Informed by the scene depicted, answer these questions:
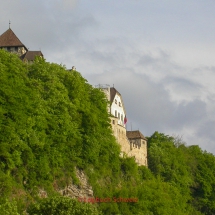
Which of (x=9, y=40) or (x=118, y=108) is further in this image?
(x=118, y=108)

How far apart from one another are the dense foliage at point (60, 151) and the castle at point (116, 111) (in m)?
2.85

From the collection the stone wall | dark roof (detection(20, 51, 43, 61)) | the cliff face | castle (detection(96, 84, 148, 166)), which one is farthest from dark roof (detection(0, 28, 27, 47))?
the cliff face

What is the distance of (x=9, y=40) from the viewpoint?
303 ft

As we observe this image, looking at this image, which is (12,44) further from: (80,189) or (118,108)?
A: (80,189)

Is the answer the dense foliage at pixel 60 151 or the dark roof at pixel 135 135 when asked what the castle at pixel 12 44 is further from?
the dark roof at pixel 135 135

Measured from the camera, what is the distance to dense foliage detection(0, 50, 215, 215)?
199ft

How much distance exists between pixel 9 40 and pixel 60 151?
92.5 feet

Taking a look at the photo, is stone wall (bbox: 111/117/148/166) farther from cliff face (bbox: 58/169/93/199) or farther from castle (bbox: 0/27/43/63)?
castle (bbox: 0/27/43/63)

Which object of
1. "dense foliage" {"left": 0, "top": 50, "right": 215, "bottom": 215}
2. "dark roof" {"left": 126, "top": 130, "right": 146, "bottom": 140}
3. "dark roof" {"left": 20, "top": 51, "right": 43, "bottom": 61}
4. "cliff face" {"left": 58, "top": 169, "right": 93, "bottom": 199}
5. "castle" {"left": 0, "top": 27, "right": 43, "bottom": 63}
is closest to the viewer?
"dense foliage" {"left": 0, "top": 50, "right": 215, "bottom": 215}

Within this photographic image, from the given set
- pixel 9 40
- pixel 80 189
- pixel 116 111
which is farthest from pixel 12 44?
pixel 80 189

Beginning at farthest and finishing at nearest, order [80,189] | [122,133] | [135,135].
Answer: [135,135], [122,133], [80,189]

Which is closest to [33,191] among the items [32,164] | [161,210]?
[32,164]

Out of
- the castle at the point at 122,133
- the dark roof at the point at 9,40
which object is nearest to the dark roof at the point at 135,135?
the castle at the point at 122,133

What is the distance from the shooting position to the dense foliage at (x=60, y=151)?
60.8 metres
